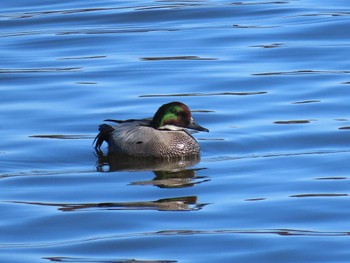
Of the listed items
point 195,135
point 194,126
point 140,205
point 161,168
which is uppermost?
point 194,126

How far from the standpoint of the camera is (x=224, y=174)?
500 inches

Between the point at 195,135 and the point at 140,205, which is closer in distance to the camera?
the point at 140,205

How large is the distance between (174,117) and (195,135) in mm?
893

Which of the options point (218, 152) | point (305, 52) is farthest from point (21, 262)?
point (305, 52)

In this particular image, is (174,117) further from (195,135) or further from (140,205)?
(140,205)

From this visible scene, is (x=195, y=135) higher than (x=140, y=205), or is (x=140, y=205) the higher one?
(x=195, y=135)

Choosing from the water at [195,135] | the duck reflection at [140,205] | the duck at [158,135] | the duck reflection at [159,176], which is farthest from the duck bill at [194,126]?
the duck reflection at [140,205]

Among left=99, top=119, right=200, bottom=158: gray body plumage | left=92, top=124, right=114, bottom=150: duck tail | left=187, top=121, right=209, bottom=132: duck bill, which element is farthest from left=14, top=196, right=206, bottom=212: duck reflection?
left=92, top=124, right=114, bottom=150: duck tail

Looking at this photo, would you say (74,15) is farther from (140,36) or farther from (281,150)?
(281,150)

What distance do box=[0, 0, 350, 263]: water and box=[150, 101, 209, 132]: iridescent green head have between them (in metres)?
0.29

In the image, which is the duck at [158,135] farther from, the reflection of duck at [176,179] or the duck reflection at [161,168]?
the reflection of duck at [176,179]

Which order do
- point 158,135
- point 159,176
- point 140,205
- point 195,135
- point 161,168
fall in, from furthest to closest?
point 195,135
point 158,135
point 161,168
point 159,176
point 140,205

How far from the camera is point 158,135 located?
14172mm

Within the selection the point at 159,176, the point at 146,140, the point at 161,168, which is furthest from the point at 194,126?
the point at 159,176
